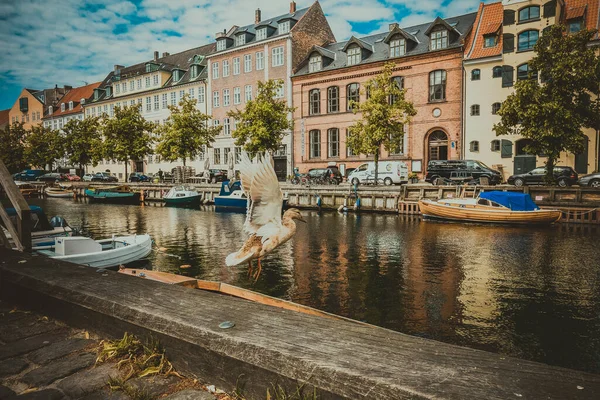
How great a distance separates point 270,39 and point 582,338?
46.4 metres

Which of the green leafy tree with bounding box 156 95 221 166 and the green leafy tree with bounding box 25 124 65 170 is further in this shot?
the green leafy tree with bounding box 25 124 65 170

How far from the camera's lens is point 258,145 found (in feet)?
129

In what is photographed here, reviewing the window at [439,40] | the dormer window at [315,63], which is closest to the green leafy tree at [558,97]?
the window at [439,40]

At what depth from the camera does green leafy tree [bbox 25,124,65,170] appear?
212 ft

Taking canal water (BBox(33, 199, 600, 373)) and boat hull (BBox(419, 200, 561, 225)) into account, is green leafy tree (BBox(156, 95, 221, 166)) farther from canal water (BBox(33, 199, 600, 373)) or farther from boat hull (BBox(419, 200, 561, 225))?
boat hull (BBox(419, 200, 561, 225))

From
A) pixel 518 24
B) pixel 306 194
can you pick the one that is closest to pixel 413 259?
pixel 306 194

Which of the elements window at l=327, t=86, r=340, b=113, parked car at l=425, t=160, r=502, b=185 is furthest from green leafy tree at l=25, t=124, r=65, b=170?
parked car at l=425, t=160, r=502, b=185

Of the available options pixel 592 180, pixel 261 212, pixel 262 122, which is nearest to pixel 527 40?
pixel 592 180

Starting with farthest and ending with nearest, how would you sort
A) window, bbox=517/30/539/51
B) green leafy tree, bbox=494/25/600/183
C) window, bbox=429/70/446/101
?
window, bbox=429/70/446/101
window, bbox=517/30/539/51
green leafy tree, bbox=494/25/600/183

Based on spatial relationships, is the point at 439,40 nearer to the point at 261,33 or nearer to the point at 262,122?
the point at 262,122

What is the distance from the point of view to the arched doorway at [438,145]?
38.8 metres

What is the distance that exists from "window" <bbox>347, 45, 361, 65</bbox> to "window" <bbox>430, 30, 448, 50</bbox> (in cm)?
751

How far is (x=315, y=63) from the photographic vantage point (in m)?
46.8

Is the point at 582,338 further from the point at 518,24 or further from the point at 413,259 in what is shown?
the point at 518,24
